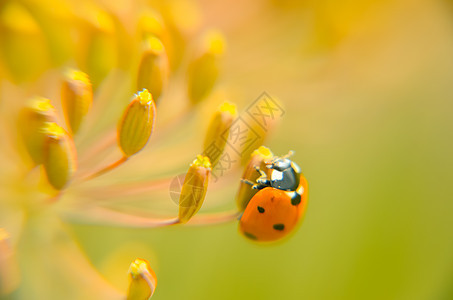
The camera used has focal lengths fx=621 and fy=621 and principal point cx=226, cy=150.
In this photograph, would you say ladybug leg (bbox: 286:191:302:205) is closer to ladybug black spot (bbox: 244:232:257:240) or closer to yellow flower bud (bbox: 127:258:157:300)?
A: ladybug black spot (bbox: 244:232:257:240)

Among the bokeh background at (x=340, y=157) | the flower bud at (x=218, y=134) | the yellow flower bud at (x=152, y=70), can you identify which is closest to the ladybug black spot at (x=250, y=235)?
the flower bud at (x=218, y=134)

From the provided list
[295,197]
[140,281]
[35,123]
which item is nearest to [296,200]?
[295,197]

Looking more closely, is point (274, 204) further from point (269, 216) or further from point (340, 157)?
point (340, 157)

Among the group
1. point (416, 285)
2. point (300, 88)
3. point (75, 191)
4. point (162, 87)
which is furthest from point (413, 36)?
point (75, 191)

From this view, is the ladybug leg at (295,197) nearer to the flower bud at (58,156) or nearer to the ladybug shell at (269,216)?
the ladybug shell at (269,216)

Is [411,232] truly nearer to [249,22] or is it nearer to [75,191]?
[249,22]

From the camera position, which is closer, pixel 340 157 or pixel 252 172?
pixel 252 172
